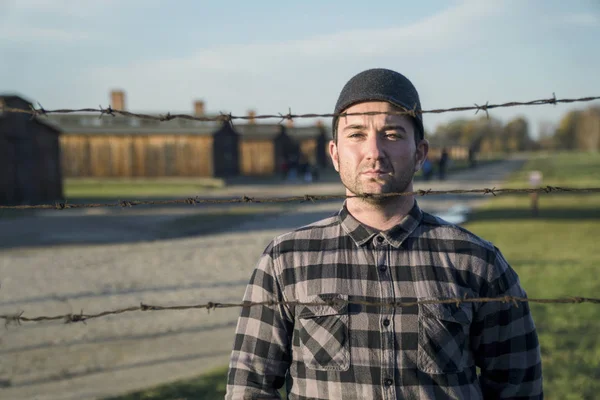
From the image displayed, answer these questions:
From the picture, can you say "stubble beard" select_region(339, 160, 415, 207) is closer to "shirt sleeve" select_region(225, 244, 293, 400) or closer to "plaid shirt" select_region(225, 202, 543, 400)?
"plaid shirt" select_region(225, 202, 543, 400)

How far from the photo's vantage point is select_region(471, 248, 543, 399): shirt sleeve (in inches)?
85.7

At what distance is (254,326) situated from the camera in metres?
2.24

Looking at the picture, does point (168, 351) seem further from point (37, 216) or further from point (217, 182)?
point (217, 182)

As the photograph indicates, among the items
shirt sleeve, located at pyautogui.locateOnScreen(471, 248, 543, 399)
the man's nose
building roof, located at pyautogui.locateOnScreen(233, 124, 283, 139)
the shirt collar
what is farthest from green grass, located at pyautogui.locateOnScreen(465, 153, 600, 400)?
building roof, located at pyautogui.locateOnScreen(233, 124, 283, 139)

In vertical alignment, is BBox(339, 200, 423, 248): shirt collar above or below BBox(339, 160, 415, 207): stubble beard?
below

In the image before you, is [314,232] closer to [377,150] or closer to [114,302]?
[377,150]

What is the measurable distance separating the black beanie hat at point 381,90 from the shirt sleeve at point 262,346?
2.27 ft

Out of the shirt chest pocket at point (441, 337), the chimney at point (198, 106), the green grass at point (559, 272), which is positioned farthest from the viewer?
the chimney at point (198, 106)

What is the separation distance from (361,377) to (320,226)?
0.59 meters

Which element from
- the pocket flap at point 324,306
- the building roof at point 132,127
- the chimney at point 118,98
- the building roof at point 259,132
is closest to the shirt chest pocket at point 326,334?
the pocket flap at point 324,306

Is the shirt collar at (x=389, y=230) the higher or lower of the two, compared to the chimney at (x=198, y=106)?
lower

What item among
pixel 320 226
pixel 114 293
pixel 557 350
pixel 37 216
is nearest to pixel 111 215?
pixel 37 216

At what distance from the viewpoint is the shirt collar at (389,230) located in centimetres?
221

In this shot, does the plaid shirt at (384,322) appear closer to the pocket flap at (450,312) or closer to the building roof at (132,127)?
the pocket flap at (450,312)
